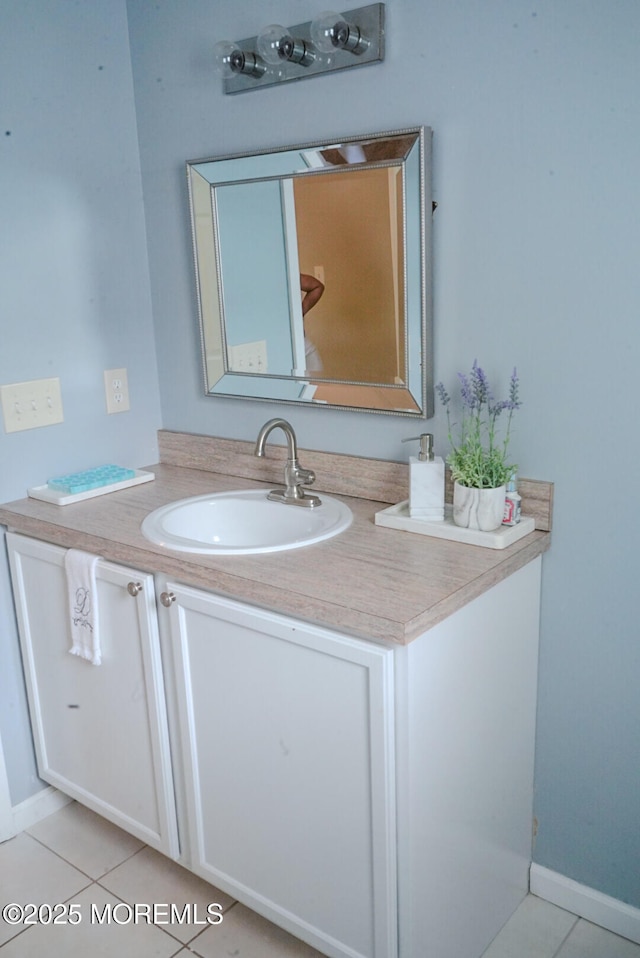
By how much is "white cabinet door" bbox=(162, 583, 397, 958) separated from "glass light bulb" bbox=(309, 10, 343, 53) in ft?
3.58

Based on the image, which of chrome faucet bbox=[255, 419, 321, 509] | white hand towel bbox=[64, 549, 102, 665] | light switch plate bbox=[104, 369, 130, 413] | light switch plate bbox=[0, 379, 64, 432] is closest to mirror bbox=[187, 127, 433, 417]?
chrome faucet bbox=[255, 419, 321, 509]

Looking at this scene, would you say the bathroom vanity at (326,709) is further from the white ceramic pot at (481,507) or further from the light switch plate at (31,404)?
the light switch plate at (31,404)

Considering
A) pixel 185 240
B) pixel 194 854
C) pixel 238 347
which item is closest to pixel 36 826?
pixel 194 854

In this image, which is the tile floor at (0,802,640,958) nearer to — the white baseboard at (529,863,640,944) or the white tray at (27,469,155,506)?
the white baseboard at (529,863,640,944)

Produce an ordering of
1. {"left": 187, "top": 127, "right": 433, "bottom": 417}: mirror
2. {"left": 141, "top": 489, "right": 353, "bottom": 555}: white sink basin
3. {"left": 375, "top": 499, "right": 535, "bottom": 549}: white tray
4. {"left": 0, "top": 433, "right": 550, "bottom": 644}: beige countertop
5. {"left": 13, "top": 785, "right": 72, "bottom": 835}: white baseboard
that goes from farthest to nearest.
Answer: {"left": 13, "top": 785, "right": 72, "bottom": 835}: white baseboard → {"left": 141, "top": 489, "right": 353, "bottom": 555}: white sink basin → {"left": 187, "top": 127, "right": 433, "bottom": 417}: mirror → {"left": 375, "top": 499, "right": 535, "bottom": 549}: white tray → {"left": 0, "top": 433, "right": 550, "bottom": 644}: beige countertop

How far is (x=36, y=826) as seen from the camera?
215 centimetres

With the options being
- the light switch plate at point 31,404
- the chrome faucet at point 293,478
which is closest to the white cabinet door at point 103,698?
the light switch plate at point 31,404

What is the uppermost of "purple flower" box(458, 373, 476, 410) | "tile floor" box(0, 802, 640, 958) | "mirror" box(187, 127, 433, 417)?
"mirror" box(187, 127, 433, 417)

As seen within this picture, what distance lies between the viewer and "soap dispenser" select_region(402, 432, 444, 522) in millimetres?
1668

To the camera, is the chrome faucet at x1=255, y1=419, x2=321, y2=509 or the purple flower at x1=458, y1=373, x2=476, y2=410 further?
the chrome faucet at x1=255, y1=419, x2=321, y2=509

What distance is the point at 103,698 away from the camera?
1.90 metres

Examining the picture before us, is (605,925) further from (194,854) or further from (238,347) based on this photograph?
(238,347)

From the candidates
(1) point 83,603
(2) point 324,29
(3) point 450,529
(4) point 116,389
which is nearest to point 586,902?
(3) point 450,529

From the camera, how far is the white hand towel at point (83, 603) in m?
1.79
